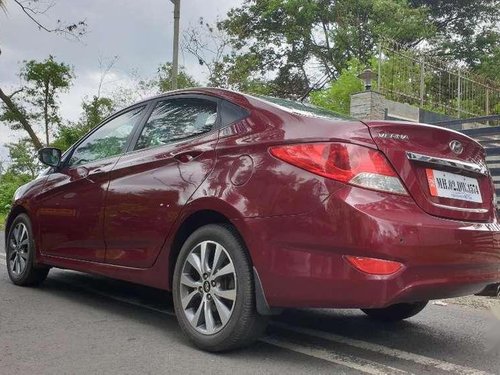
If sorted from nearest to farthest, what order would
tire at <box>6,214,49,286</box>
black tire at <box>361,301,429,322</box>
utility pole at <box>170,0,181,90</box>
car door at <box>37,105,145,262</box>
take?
black tire at <box>361,301,429,322</box> → car door at <box>37,105,145,262</box> → tire at <box>6,214,49,286</box> → utility pole at <box>170,0,181,90</box>

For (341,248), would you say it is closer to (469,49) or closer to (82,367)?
(82,367)

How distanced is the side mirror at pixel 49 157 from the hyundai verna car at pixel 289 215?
1201mm

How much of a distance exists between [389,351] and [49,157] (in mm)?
3322

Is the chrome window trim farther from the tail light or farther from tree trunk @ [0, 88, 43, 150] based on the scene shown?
tree trunk @ [0, 88, 43, 150]

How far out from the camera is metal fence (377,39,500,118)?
12.8 meters

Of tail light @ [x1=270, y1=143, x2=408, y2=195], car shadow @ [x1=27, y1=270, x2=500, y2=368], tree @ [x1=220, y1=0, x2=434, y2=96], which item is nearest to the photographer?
tail light @ [x1=270, y1=143, x2=408, y2=195]

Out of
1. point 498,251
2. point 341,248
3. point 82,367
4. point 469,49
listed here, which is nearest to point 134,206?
point 82,367

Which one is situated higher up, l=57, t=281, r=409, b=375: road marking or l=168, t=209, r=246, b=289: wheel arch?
l=168, t=209, r=246, b=289: wheel arch

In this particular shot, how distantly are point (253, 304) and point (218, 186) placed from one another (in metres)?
0.71

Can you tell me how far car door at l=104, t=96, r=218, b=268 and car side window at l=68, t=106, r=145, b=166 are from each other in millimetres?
220

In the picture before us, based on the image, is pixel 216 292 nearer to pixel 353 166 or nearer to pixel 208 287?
pixel 208 287

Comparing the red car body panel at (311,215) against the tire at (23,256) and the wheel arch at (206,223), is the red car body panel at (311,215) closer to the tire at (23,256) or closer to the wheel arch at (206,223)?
the wheel arch at (206,223)

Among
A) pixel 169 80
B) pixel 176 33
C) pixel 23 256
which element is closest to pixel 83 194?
pixel 23 256

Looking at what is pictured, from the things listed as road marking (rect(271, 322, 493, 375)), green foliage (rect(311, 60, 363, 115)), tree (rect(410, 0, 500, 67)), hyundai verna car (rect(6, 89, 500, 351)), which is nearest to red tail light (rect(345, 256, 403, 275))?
hyundai verna car (rect(6, 89, 500, 351))
